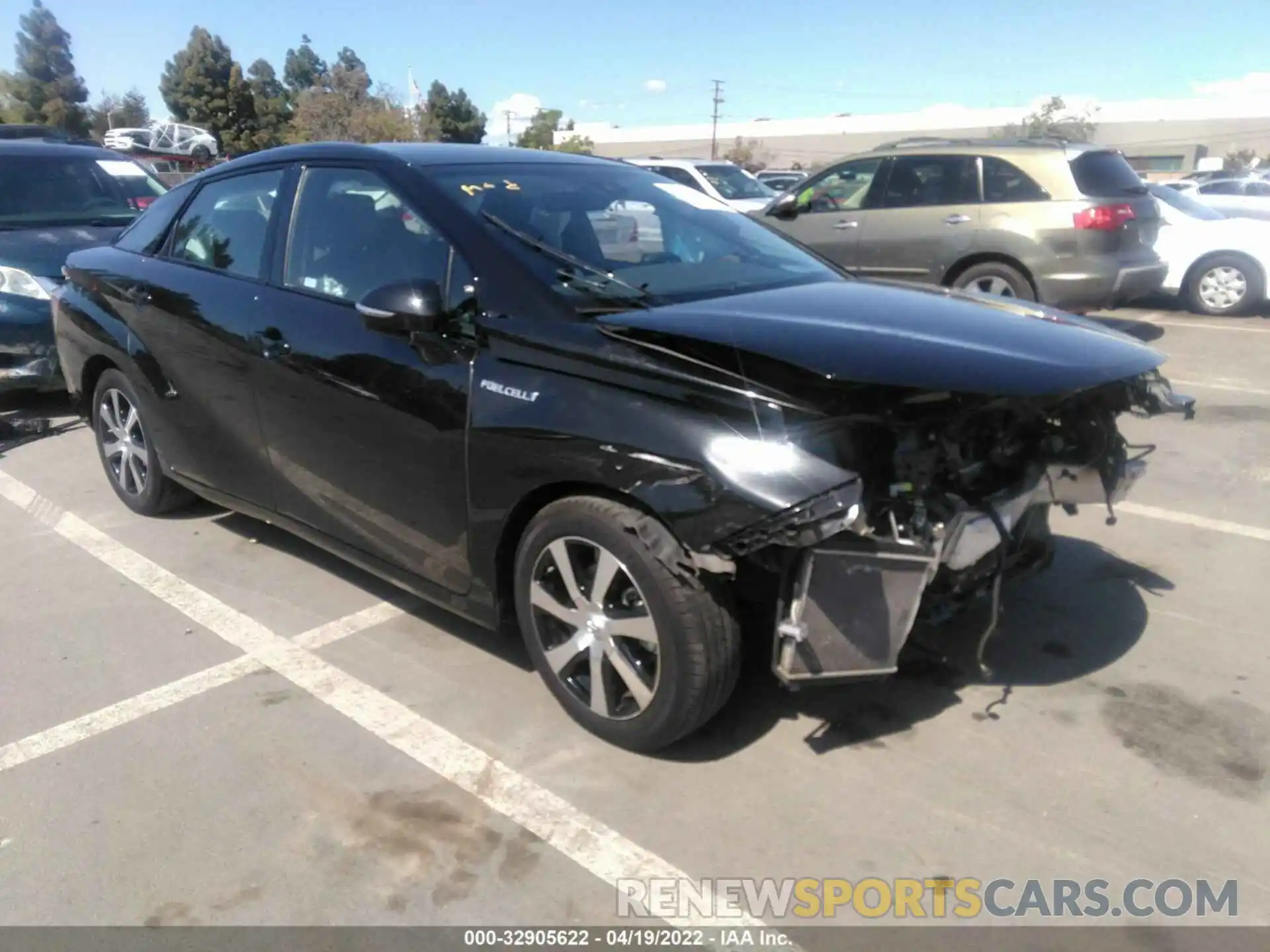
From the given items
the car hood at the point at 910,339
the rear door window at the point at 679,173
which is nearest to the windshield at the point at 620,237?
the car hood at the point at 910,339

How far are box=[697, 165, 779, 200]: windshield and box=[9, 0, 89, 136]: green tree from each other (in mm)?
58580

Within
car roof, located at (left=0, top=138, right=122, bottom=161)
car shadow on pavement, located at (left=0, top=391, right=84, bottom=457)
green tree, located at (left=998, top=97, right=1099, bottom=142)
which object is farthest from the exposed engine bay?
green tree, located at (left=998, top=97, right=1099, bottom=142)

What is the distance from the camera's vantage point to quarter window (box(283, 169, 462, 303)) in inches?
136

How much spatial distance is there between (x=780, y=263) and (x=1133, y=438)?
142 inches

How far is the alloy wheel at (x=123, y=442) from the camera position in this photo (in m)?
5.07

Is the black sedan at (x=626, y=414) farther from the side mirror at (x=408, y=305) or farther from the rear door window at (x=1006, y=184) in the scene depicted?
the rear door window at (x=1006, y=184)

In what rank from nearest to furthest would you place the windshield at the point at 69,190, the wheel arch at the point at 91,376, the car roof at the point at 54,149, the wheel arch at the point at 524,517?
the wheel arch at the point at 524,517
the wheel arch at the point at 91,376
the windshield at the point at 69,190
the car roof at the point at 54,149

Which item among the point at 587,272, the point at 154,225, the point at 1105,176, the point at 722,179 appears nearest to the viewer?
the point at 587,272

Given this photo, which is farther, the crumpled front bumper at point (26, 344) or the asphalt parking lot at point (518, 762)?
the crumpled front bumper at point (26, 344)

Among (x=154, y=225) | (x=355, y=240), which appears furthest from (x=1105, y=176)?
(x=154, y=225)

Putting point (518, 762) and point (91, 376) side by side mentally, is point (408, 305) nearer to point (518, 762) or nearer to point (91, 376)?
point (518, 762)

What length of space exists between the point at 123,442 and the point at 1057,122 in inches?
3254

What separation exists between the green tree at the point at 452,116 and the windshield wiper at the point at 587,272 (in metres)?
53.5

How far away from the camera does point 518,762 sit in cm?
313
